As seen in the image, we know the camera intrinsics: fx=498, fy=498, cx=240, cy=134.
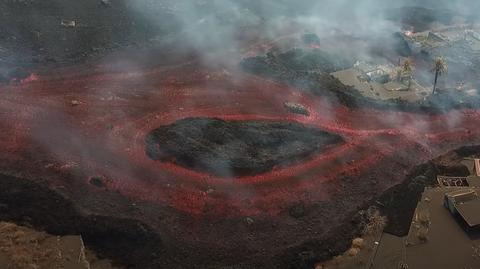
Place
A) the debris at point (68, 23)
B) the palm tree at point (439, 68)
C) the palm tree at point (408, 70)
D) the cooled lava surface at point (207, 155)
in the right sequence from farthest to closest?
1. the debris at point (68, 23)
2. the palm tree at point (408, 70)
3. the palm tree at point (439, 68)
4. the cooled lava surface at point (207, 155)

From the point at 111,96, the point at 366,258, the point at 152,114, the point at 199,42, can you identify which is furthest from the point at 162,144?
the point at 199,42

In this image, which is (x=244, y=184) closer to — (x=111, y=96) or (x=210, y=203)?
(x=210, y=203)

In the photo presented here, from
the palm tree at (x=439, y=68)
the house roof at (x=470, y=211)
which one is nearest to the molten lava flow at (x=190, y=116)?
the house roof at (x=470, y=211)

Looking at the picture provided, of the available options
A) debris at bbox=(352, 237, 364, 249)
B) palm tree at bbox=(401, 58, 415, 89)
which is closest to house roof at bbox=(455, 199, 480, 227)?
debris at bbox=(352, 237, 364, 249)

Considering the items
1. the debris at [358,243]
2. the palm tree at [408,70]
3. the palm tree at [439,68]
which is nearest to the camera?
the debris at [358,243]

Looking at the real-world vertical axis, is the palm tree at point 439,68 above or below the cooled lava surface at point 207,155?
above

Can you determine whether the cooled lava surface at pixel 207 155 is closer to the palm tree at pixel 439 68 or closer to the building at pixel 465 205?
the building at pixel 465 205

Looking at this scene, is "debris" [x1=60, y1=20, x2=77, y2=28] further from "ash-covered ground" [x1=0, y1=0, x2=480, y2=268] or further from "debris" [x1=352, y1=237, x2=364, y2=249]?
"debris" [x1=352, y1=237, x2=364, y2=249]

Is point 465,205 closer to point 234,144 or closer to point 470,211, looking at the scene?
point 470,211
